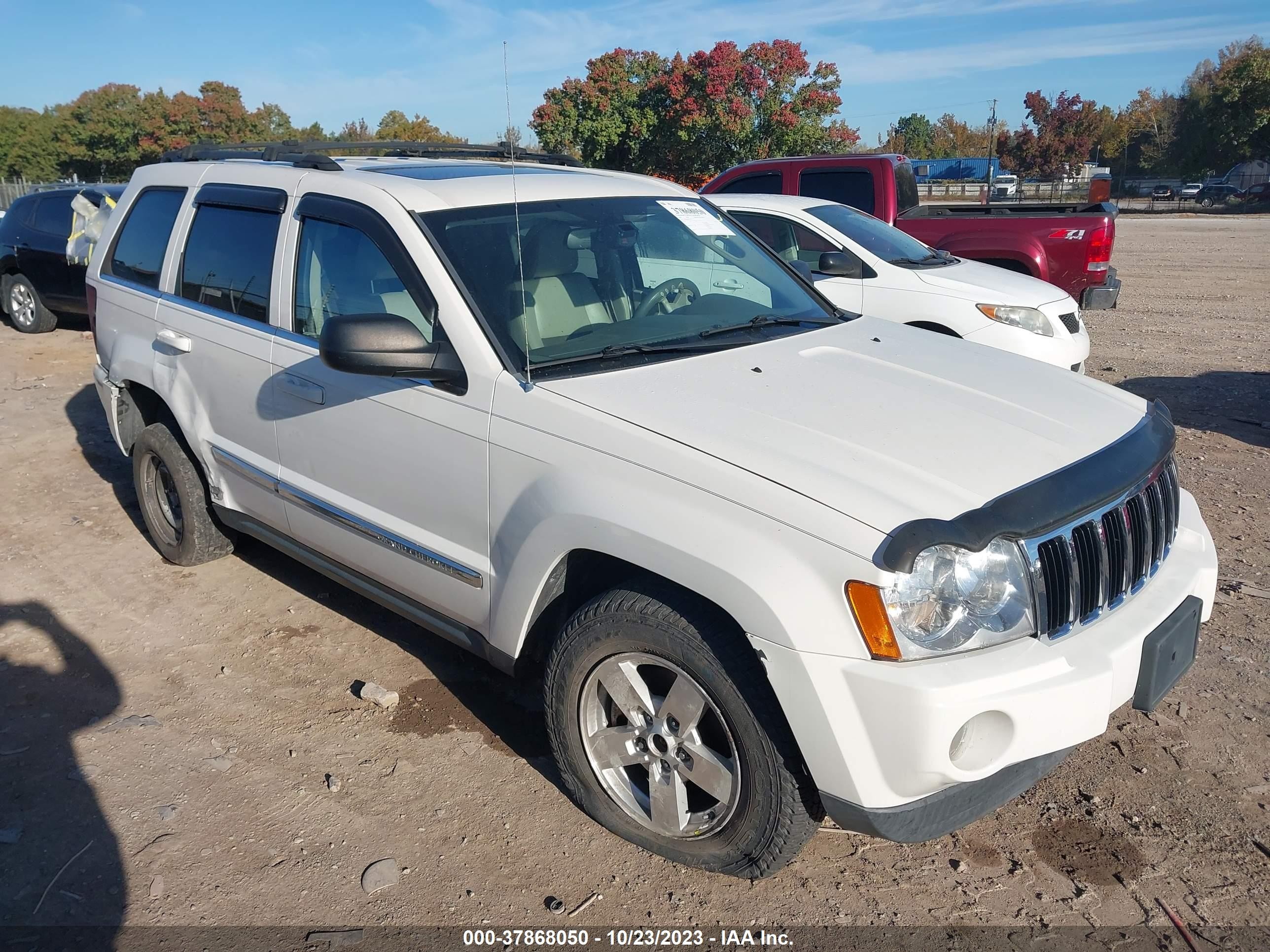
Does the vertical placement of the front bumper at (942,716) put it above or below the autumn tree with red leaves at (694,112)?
below

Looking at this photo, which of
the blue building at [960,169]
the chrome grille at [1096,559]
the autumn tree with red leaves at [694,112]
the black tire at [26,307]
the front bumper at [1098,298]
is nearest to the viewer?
the chrome grille at [1096,559]

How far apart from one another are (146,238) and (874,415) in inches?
150

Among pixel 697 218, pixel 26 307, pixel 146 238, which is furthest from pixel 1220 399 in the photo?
pixel 26 307

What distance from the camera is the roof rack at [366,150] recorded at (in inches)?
175

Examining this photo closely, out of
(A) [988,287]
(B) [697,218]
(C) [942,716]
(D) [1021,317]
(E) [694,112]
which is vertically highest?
(E) [694,112]

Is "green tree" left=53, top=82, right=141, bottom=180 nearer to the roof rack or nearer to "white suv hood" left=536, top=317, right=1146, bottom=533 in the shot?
the roof rack

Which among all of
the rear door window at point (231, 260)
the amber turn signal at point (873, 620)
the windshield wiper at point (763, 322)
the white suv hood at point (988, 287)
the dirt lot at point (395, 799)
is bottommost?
the dirt lot at point (395, 799)

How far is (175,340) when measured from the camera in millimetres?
4297

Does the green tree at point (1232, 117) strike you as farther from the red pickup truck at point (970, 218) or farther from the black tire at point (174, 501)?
the black tire at point (174, 501)

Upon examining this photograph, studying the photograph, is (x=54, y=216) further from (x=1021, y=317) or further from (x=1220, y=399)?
(x=1220, y=399)

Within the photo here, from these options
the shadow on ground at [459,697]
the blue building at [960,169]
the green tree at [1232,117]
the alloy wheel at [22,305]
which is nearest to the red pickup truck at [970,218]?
the shadow on ground at [459,697]

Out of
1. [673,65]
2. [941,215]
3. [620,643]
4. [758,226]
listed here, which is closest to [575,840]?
[620,643]

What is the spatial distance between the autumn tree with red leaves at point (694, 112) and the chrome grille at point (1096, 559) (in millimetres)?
22961

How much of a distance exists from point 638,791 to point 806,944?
24.9 inches
